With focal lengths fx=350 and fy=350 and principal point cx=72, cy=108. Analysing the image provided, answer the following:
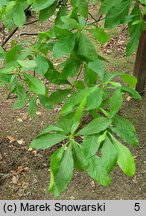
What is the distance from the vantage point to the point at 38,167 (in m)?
2.19

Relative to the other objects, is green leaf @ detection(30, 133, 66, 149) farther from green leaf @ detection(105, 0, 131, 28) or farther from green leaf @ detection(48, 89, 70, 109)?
green leaf @ detection(105, 0, 131, 28)

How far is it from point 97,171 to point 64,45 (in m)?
0.42

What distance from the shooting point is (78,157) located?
3.32 feet

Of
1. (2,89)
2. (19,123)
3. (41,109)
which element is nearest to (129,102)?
(41,109)

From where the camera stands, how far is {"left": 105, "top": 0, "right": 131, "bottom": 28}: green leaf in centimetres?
127

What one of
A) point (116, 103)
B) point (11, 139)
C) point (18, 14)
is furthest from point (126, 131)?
point (11, 139)

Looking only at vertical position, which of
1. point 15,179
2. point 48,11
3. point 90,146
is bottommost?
point 15,179

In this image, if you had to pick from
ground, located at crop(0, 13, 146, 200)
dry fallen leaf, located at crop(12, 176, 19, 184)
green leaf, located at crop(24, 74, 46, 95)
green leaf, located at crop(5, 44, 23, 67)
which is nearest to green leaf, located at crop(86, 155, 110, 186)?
green leaf, located at crop(24, 74, 46, 95)

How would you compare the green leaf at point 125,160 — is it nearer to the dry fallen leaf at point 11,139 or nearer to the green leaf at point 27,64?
the green leaf at point 27,64

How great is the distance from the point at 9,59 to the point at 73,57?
22 centimetres

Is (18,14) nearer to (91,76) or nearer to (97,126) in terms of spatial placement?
(91,76)

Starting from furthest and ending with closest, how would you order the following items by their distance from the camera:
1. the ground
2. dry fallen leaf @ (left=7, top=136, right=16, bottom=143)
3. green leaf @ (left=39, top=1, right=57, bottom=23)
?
dry fallen leaf @ (left=7, top=136, right=16, bottom=143), the ground, green leaf @ (left=39, top=1, right=57, bottom=23)

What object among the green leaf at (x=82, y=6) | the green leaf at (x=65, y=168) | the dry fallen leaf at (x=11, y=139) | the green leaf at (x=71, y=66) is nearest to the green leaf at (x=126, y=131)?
the green leaf at (x=65, y=168)

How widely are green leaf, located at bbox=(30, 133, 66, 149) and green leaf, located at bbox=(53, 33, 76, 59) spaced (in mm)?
271
